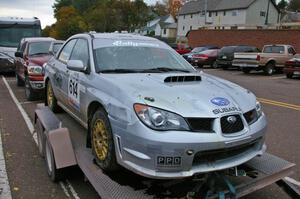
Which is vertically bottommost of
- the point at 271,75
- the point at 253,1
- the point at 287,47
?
the point at 271,75

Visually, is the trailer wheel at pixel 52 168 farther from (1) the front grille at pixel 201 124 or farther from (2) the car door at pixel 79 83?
(1) the front grille at pixel 201 124

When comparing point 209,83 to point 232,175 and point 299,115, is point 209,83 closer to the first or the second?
point 232,175

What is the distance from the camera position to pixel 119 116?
3979 millimetres

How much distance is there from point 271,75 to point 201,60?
6.39 metres

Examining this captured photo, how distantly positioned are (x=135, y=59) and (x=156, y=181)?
181 cm

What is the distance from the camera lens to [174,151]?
3605mm

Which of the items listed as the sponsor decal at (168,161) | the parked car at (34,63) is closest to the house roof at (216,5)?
the parked car at (34,63)

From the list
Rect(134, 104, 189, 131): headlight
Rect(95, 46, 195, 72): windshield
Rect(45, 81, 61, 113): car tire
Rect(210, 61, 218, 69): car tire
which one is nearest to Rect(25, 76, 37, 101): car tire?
Rect(45, 81, 61, 113): car tire

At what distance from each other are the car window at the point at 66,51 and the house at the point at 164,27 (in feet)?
285

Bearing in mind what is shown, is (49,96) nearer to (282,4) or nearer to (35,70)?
(35,70)

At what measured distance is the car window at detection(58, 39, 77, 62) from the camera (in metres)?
6.43

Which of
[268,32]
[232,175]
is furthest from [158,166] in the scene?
[268,32]

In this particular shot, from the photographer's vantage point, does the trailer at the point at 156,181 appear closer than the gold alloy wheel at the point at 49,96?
Yes

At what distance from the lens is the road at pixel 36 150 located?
489 cm
